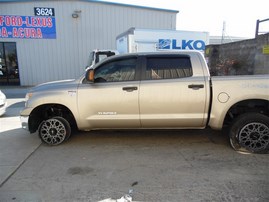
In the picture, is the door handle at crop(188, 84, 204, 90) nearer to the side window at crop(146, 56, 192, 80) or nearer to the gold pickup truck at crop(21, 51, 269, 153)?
the gold pickup truck at crop(21, 51, 269, 153)

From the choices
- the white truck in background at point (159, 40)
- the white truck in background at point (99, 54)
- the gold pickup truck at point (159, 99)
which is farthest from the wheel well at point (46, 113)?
the white truck in background at point (99, 54)

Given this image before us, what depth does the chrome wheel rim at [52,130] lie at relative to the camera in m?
4.33

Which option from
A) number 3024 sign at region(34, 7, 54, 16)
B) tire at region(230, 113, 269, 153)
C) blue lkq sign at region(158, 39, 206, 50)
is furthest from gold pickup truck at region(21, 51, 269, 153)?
number 3024 sign at region(34, 7, 54, 16)

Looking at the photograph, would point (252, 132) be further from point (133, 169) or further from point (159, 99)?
point (133, 169)

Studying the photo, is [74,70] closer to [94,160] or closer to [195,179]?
[94,160]

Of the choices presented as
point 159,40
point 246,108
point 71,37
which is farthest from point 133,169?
point 71,37

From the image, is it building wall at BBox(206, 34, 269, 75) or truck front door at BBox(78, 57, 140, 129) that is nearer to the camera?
truck front door at BBox(78, 57, 140, 129)

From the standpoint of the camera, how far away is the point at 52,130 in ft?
14.3

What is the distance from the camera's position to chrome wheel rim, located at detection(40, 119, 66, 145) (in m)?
4.33

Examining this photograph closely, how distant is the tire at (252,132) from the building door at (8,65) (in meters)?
14.1

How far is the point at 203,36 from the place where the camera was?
956cm

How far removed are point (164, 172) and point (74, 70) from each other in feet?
41.1

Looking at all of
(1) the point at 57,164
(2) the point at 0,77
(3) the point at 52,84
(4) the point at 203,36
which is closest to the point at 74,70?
(2) the point at 0,77

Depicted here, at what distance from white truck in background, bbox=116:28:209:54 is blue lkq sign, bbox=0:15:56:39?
21.6ft
